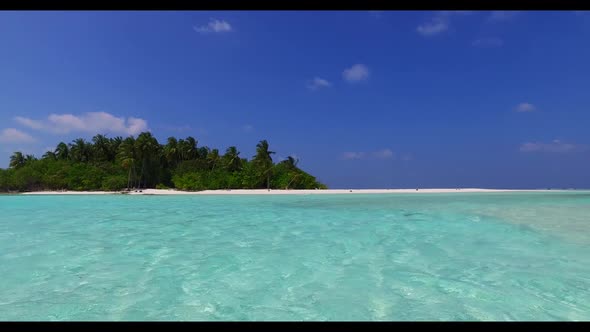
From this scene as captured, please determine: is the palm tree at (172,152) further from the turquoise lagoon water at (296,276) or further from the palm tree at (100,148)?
the turquoise lagoon water at (296,276)

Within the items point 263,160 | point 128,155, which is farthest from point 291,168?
point 128,155

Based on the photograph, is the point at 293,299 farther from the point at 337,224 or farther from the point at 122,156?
the point at 122,156

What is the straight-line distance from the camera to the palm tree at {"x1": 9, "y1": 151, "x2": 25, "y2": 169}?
2333 inches

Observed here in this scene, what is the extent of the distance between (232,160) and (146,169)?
15.2m

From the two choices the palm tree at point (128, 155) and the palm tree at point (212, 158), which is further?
the palm tree at point (212, 158)

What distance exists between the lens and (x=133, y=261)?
260 inches

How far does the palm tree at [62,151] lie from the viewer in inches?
2402

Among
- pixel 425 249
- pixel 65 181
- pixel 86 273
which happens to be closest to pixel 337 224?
pixel 425 249

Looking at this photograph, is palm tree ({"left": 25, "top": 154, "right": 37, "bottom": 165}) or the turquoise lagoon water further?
palm tree ({"left": 25, "top": 154, "right": 37, "bottom": 165})

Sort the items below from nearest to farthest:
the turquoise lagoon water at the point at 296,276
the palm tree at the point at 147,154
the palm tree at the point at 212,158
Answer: the turquoise lagoon water at the point at 296,276 < the palm tree at the point at 147,154 < the palm tree at the point at 212,158

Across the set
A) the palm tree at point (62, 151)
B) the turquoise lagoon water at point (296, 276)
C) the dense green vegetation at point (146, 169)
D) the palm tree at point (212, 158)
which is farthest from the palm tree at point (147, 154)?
the turquoise lagoon water at point (296, 276)

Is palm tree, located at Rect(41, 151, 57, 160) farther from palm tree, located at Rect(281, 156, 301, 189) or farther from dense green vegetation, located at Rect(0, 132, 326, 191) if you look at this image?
palm tree, located at Rect(281, 156, 301, 189)

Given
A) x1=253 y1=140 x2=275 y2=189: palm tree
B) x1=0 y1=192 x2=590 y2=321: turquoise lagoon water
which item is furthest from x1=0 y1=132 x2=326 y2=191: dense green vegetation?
x1=0 y1=192 x2=590 y2=321: turquoise lagoon water

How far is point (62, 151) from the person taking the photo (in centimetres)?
6100
